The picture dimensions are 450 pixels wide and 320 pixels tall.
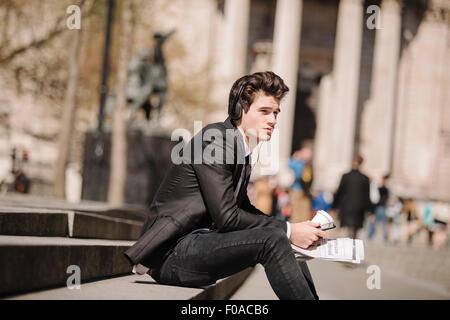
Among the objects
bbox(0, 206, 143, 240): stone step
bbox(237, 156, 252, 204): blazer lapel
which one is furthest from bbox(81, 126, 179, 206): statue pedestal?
bbox(237, 156, 252, 204): blazer lapel

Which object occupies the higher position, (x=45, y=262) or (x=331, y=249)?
(x=331, y=249)

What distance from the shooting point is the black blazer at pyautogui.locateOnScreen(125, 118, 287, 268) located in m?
4.25

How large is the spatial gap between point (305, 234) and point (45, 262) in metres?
1.44

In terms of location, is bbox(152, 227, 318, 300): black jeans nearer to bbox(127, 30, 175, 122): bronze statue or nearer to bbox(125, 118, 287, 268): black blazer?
bbox(125, 118, 287, 268): black blazer

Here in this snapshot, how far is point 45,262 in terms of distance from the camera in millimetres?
4188

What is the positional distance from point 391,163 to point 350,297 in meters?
33.2

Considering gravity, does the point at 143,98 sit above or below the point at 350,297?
above

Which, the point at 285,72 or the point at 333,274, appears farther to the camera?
the point at 285,72

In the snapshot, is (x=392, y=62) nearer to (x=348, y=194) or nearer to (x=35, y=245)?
(x=348, y=194)

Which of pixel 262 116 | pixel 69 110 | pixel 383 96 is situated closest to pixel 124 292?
pixel 262 116

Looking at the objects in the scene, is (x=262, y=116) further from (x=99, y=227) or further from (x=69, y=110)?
(x=69, y=110)

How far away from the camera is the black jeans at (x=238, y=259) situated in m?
Answer: 4.03
